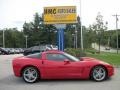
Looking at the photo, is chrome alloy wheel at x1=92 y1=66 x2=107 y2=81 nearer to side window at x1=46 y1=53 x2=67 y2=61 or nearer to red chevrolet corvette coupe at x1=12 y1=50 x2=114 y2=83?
red chevrolet corvette coupe at x1=12 y1=50 x2=114 y2=83

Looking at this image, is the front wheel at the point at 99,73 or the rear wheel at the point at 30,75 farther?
the rear wheel at the point at 30,75

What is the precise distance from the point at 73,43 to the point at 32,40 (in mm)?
14971

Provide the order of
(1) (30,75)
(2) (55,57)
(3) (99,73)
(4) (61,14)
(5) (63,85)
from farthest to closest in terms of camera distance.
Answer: (4) (61,14), (2) (55,57), (1) (30,75), (3) (99,73), (5) (63,85)

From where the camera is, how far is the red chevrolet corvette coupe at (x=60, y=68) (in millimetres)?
12664

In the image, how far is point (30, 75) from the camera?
1288 cm

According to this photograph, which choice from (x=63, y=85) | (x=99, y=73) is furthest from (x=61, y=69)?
(x=99, y=73)

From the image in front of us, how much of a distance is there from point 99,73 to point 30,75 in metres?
2.62

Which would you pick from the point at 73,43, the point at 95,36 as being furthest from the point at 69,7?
the point at 73,43

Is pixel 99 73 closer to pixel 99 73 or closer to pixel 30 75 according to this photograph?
pixel 99 73

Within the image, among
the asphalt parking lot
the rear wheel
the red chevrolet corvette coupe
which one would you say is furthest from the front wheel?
the rear wheel

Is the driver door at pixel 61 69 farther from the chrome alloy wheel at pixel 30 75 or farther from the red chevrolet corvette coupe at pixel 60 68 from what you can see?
the chrome alloy wheel at pixel 30 75

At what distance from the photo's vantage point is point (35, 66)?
1284 cm

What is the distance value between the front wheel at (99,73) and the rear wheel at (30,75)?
2.16m

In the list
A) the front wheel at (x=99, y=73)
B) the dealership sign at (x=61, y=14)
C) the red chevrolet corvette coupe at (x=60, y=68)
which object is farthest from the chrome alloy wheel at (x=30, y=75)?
the dealership sign at (x=61, y=14)
